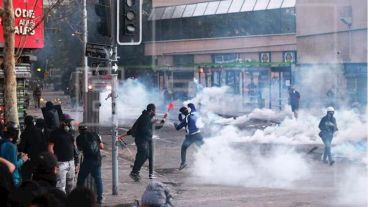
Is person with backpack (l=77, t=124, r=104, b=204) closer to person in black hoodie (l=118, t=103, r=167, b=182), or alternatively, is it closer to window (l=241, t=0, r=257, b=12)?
person in black hoodie (l=118, t=103, r=167, b=182)

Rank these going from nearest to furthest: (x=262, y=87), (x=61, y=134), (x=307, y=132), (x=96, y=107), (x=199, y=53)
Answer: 1. (x=61, y=134)
2. (x=96, y=107)
3. (x=307, y=132)
4. (x=262, y=87)
5. (x=199, y=53)

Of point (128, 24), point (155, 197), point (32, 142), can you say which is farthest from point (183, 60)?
point (155, 197)

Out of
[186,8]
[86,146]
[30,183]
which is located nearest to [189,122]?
[86,146]

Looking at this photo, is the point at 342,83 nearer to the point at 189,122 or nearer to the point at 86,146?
the point at 189,122

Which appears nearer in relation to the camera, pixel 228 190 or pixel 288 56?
pixel 228 190

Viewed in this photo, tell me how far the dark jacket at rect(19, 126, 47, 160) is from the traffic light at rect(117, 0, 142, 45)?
2.04 metres

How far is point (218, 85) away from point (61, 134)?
32.9 m

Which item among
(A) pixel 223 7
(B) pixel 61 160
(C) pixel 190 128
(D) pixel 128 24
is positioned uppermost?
(A) pixel 223 7

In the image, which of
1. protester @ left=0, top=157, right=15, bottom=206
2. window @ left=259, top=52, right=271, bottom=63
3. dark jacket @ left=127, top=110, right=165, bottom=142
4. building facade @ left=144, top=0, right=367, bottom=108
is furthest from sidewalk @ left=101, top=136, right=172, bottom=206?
window @ left=259, top=52, right=271, bottom=63

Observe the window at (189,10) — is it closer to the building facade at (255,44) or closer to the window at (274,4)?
the building facade at (255,44)

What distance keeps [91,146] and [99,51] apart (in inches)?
73.5

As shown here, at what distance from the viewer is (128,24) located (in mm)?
11297

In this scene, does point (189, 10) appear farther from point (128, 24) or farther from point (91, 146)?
point (91, 146)

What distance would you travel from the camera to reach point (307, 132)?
21438 millimetres
